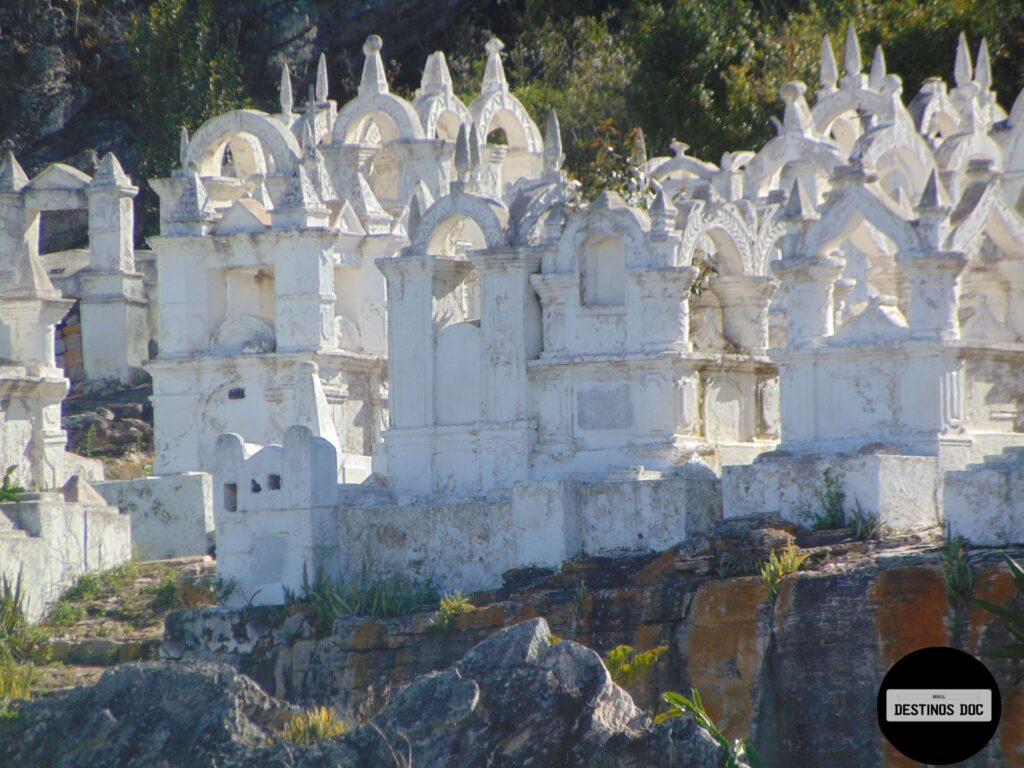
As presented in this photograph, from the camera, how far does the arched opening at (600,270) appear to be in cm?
3469

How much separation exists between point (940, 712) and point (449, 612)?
347 inches

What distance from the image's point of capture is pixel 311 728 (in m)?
24.0

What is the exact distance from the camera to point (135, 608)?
35750mm

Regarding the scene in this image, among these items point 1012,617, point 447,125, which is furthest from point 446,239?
point 1012,617

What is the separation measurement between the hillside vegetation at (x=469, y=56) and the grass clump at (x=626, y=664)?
875 inches

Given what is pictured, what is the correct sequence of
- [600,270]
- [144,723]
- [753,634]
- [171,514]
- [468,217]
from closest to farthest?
[144,723] < [753,634] < [600,270] < [468,217] < [171,514]

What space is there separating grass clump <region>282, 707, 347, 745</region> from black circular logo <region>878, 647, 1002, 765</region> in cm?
499

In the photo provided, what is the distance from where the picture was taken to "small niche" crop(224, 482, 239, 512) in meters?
34.6

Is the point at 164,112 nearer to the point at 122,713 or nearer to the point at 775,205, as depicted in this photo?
the point at 775,205

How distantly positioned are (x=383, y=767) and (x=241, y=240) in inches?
801

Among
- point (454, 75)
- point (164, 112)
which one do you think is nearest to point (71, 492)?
point (164, 112)

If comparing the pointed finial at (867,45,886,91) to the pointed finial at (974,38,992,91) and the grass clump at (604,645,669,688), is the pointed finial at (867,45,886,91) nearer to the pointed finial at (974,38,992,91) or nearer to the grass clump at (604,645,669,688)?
the pointed finial at (974,38,992,91)

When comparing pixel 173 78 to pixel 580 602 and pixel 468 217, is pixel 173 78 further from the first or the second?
A: pixel 580 602

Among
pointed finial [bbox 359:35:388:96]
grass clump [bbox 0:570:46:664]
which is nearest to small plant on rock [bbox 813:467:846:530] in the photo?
grass clump [bbox 0:570:46:664]
